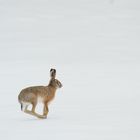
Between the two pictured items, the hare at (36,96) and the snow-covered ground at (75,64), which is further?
the hare at (36,96)

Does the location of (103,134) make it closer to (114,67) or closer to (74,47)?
(114,67)

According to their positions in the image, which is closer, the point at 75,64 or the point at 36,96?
the point at 36,96

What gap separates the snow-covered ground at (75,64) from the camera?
31.2 ft

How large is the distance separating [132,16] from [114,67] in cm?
1178

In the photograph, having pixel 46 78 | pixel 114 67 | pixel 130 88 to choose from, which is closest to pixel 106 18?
pixel 114 67

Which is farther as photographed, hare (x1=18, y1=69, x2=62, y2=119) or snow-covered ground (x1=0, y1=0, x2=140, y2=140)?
hare (x1=18, y1=69, x2=62, y2=119)

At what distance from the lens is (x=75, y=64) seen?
18.9 meters

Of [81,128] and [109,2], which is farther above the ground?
[109,2]

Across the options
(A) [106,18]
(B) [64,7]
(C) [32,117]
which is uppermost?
(B) [64,7]

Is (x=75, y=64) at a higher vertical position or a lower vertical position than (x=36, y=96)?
higher

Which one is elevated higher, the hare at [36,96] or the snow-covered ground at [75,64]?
the snow-covered ground at [75,64]

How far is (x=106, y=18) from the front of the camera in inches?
1139

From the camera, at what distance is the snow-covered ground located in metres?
9.52

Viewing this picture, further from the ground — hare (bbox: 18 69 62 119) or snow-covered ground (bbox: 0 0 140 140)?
snow-covered ground (bbox: 0 0 140 140)
